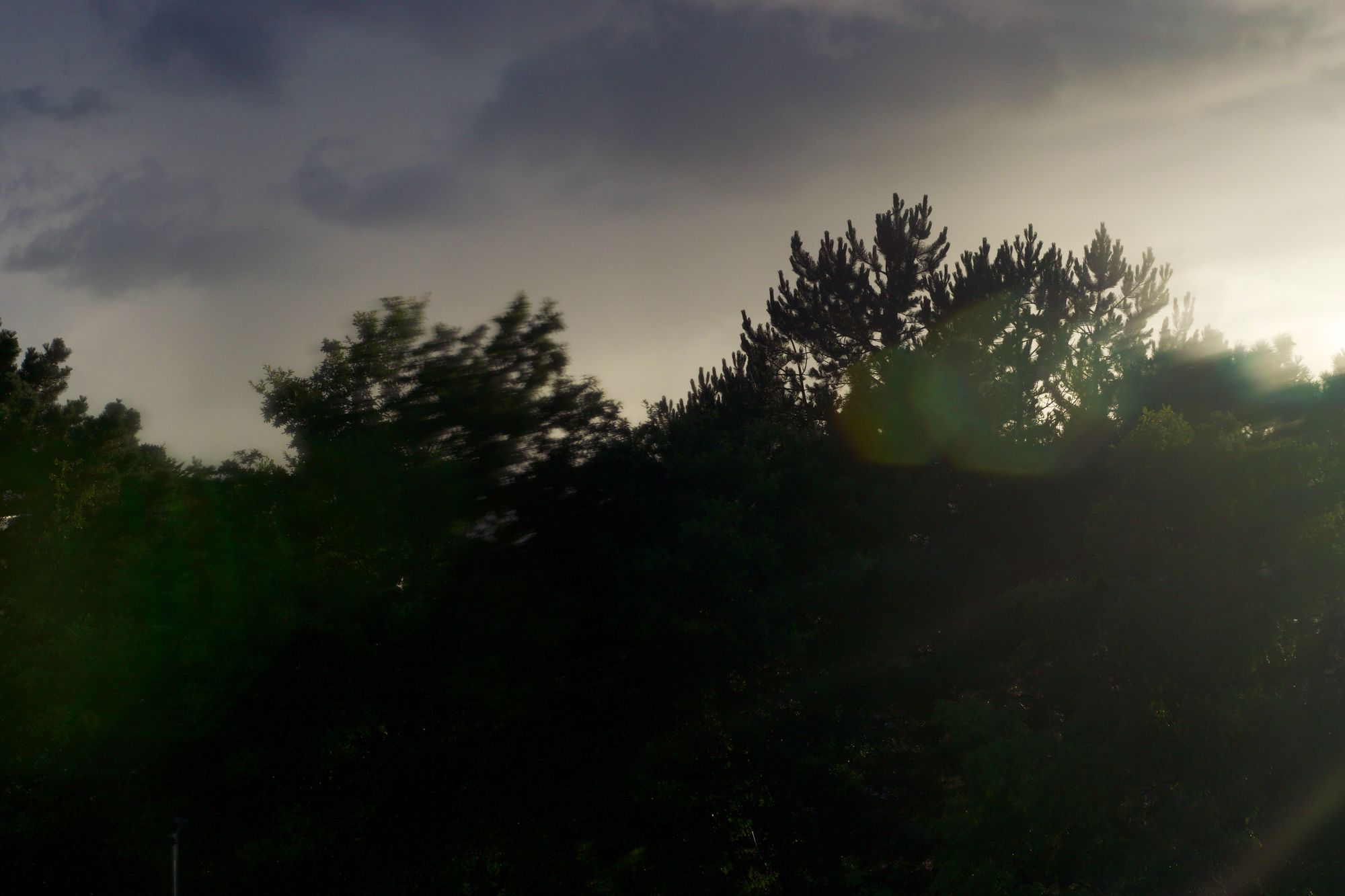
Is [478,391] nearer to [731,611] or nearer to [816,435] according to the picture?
[731,611]

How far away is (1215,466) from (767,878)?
1295 cm

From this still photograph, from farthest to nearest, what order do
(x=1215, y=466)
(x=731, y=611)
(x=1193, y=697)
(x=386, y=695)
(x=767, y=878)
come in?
(x=767, y=878) → (x=731, y=611) → (x=386, y=695) → (x=1215, y=466) → (x=1193, y=697)

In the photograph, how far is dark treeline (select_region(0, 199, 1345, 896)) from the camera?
1644cm

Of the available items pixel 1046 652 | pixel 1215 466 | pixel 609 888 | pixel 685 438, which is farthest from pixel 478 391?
pixel 1215 466

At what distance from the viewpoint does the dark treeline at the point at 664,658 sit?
16.4 metres

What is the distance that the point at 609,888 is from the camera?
19297 mm

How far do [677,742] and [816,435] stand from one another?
10146 millimetres

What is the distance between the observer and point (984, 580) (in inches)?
878

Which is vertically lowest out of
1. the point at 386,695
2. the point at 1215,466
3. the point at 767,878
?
the point at 767,878

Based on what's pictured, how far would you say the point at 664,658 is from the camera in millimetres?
20250

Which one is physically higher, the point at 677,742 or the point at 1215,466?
the point at 1215,466

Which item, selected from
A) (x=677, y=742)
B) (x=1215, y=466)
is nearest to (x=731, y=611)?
(x=677, y=742)

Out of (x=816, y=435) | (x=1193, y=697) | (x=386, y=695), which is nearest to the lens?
(x=1193, y=697)

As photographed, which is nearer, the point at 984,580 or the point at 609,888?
the point at 609,888
